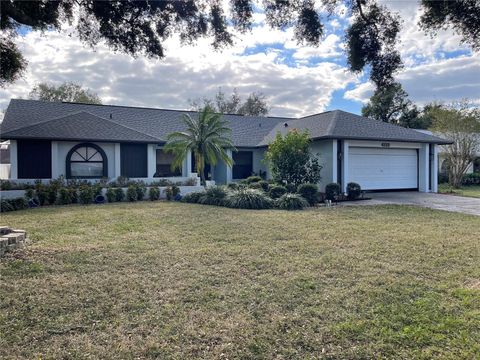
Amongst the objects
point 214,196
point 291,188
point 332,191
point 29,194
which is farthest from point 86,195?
point 332,191

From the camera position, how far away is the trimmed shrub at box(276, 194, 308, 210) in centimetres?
1364

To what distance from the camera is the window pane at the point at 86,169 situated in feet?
60.3

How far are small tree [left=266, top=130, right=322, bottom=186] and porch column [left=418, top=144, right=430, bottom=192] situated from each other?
8159 mm

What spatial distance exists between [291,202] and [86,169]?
11433 mm

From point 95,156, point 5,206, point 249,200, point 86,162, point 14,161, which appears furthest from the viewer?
point 95,156

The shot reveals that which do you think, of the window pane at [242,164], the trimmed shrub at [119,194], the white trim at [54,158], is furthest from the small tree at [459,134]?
the white trim at [54,158]

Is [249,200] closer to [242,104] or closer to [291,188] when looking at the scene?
[291,188]

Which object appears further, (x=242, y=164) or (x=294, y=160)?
(x=242, y=164)

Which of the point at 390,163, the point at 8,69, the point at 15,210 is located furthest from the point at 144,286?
the point at 390,163

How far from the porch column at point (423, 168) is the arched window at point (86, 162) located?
59.6ft

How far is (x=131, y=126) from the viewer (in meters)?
21.6

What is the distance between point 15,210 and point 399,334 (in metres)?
13.6

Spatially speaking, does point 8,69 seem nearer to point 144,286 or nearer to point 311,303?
point 144,286

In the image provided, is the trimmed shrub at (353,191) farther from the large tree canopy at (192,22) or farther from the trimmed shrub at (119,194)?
the large tree canopy at (192,22)
